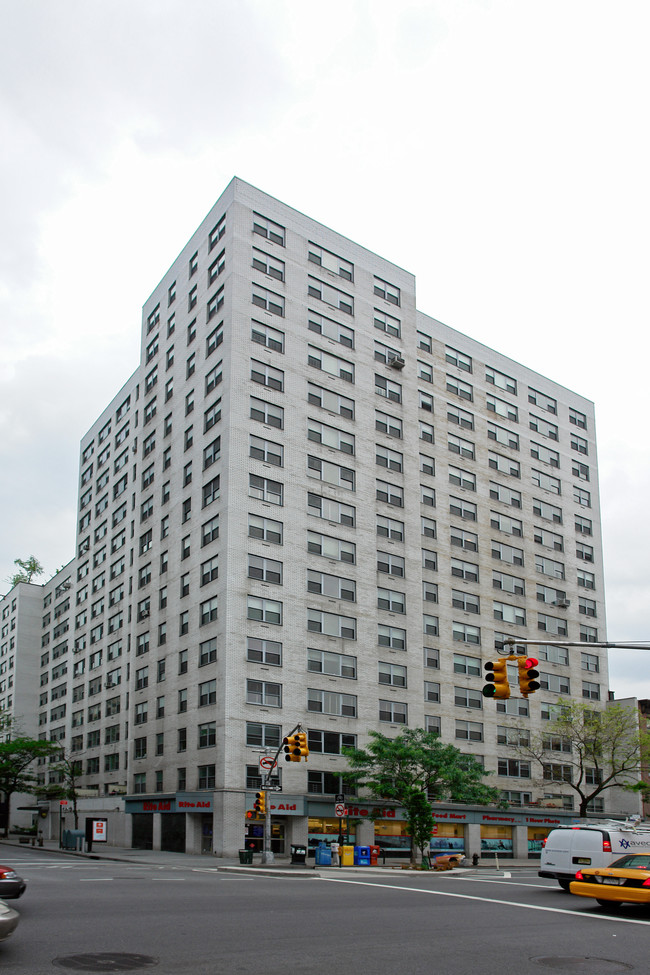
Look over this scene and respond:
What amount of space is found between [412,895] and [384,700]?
36970 millimetres

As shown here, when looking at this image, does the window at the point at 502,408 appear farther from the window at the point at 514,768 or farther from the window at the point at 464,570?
the window at the point at 514,768

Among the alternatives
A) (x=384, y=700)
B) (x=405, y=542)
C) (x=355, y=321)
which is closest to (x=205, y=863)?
(x=384, y=700)

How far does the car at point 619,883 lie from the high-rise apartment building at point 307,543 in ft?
107

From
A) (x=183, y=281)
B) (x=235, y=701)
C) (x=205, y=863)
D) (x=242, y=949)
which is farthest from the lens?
(x=183, y=281)

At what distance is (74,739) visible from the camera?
274 feet

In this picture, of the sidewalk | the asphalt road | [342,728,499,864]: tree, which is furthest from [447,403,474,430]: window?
the asphalt road

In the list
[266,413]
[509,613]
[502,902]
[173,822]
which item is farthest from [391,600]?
[502,902]

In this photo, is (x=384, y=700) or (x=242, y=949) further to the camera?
(x=384, y=700)

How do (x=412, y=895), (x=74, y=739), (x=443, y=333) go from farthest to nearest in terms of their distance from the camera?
(x=74, y=739)
(x=443, y=333)
(x=412, y=895)

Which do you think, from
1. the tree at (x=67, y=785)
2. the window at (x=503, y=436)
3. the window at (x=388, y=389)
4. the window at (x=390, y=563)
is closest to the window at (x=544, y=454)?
the window at (x=503, y=436)

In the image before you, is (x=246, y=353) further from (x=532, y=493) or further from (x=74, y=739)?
(x=74, y=739)

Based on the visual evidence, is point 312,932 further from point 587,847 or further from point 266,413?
point 266,413

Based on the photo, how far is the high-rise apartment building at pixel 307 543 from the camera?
180 feet

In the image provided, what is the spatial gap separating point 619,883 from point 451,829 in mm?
45326
